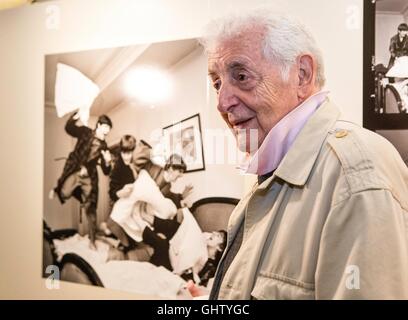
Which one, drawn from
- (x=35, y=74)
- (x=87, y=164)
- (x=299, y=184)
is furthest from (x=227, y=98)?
(x=35, y=74)

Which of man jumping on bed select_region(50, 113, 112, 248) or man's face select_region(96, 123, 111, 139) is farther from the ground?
man's face select_region(96, 123, 111, 139)

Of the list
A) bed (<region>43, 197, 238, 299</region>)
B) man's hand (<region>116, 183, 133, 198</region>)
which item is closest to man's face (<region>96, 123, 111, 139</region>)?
man's hand (<region>116, 183, 133, 198</region>)

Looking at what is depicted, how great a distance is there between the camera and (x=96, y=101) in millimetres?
1925

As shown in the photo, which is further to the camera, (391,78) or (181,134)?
(181,134)

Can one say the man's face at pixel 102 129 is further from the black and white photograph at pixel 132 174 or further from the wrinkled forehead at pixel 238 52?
the wrinkled forehead at pixel 238 52

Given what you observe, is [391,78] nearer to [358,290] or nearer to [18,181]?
[358,290]

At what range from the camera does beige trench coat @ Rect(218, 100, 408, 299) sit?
655 millimetres

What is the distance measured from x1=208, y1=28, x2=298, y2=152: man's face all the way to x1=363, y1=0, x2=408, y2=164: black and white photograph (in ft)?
1.75

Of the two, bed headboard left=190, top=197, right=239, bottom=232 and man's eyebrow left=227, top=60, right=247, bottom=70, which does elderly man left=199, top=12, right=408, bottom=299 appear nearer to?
man's eyebrow left=227, top=60, right=247, bottom=70

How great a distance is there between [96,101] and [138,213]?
520 mm

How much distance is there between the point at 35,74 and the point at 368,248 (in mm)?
1911

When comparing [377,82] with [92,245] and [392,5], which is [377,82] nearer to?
[392,5]
